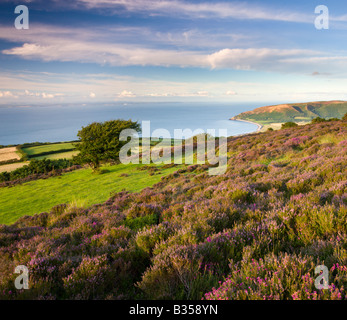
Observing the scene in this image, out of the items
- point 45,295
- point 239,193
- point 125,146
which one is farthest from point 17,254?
point 125,146

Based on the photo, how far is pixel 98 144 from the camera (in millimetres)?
31672

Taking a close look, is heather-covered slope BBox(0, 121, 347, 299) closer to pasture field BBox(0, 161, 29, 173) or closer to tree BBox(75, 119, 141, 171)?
tree BBox(75, 119, 141, 171)

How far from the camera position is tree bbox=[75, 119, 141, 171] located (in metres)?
31.0

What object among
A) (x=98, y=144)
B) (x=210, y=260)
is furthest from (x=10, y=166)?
(x=210, y=260)

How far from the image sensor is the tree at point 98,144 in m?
31.0

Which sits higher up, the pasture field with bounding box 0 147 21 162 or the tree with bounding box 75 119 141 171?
the tree with bounding box 75 119 141 171

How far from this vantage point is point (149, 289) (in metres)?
2.96

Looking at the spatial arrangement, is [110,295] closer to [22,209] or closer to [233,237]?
[233,237]

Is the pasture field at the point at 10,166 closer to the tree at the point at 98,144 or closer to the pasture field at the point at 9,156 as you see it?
the pasture field at the point at 9,156

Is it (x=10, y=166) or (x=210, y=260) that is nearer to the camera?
(x=210, y=260)

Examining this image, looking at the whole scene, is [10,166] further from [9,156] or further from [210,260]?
[210,260]

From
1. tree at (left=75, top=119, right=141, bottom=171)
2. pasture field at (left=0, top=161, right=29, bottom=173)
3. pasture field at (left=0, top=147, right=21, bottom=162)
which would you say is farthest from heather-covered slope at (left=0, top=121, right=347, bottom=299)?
pasture field at (left=0, top=147, right=21, bottom=162)

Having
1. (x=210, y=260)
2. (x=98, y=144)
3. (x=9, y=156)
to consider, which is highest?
(x=98, y=144)
